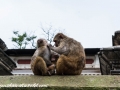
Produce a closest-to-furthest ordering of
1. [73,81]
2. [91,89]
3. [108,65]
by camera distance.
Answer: [91,89], [73,81], [108,65]

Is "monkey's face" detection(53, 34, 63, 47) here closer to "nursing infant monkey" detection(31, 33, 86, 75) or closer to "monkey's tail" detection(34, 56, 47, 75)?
"nursing infant monkey" detection(31, 33, 86, 75)

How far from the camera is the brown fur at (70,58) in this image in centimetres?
715

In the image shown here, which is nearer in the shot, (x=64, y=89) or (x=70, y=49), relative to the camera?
(x=64, y=89)

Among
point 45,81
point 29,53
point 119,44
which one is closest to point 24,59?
point 29,53

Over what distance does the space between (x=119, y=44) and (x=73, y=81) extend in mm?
3274

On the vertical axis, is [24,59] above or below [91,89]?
below

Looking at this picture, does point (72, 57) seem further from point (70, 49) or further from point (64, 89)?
point (64, 89)

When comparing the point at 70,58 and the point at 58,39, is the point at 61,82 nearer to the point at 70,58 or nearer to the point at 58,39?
the point at 70,58

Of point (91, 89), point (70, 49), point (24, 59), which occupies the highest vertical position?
point (70, 49)

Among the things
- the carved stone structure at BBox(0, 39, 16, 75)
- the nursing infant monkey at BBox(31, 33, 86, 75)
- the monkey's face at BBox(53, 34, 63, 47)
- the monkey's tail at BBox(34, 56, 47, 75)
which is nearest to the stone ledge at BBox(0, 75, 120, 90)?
the monkey's tail at BBox(34, 56, 47, 75)

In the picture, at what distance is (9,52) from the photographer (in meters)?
16.3

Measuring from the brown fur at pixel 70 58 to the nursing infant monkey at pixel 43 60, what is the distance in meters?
0.15

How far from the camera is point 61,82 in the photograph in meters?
6.09

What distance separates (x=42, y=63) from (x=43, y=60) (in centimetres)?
7
